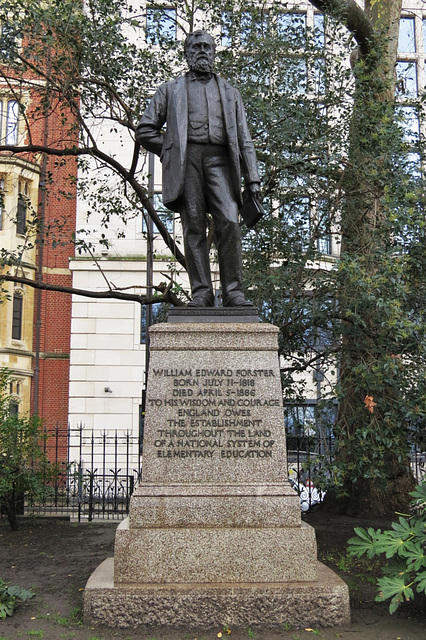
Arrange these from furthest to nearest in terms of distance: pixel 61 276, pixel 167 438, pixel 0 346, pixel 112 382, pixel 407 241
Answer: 1. pixel 61 276
2. pixel 0 346
3. pixel 112 382
4. pixel 407 241
5. pixel 167 438

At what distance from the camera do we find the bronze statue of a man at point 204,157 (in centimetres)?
667

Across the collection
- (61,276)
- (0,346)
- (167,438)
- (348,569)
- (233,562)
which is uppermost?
(61,276)

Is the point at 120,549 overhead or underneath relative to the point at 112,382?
underneath

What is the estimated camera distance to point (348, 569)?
7.61 m

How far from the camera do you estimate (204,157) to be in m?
6.73

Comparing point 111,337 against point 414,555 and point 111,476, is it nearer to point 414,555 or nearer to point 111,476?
point 111,476

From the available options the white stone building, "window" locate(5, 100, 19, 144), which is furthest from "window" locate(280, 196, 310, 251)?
the white stone building

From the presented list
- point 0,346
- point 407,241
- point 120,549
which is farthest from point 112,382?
point 120,549

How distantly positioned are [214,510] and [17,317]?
74.5ft

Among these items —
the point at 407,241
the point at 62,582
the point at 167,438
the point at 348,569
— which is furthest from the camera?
the point at 407,241

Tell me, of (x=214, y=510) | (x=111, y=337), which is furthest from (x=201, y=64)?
(x=111, y=337)

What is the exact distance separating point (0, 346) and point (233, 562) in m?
21.9

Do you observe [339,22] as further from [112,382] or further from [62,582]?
[112,382]

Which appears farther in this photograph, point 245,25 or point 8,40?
point 245,25
